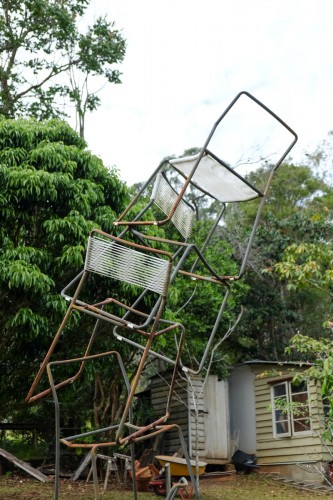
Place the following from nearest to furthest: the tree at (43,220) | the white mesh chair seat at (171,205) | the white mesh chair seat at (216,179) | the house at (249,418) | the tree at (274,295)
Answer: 1. the white mesh chair seat at (216,179)
2. the white mesh chair seat at (171,205)
3. the tree at (43,220)
4. the house at (249,418)
5. the tree at (274,295)

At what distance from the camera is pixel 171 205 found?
277cm

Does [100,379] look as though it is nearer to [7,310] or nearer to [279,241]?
[7,310]

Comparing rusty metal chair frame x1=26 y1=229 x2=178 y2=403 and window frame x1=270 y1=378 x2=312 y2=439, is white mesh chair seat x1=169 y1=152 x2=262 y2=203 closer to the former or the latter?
rusty metal chair frame x1=26 y1=229 x2=178 y2=403

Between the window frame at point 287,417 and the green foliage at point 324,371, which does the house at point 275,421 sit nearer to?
the window frame at point 287,417

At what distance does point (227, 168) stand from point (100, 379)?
10767mm

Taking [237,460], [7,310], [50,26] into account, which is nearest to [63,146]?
[7,310]

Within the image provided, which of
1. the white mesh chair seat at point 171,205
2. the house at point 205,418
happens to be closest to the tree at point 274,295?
the house at point 205,418

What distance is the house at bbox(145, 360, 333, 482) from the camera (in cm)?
1421

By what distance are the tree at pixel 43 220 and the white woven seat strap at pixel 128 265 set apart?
4981 mm

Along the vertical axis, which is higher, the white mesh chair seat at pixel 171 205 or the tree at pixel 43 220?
the tree at pixel 43 220

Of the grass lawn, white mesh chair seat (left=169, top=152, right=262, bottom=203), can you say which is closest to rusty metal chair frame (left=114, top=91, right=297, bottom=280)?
white mesh chair seat (left=169, top=152, right=262, bottom=203)

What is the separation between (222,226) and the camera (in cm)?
1917

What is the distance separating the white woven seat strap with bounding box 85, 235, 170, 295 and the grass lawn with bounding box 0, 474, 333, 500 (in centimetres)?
761

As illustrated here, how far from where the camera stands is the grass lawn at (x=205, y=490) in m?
9.77
